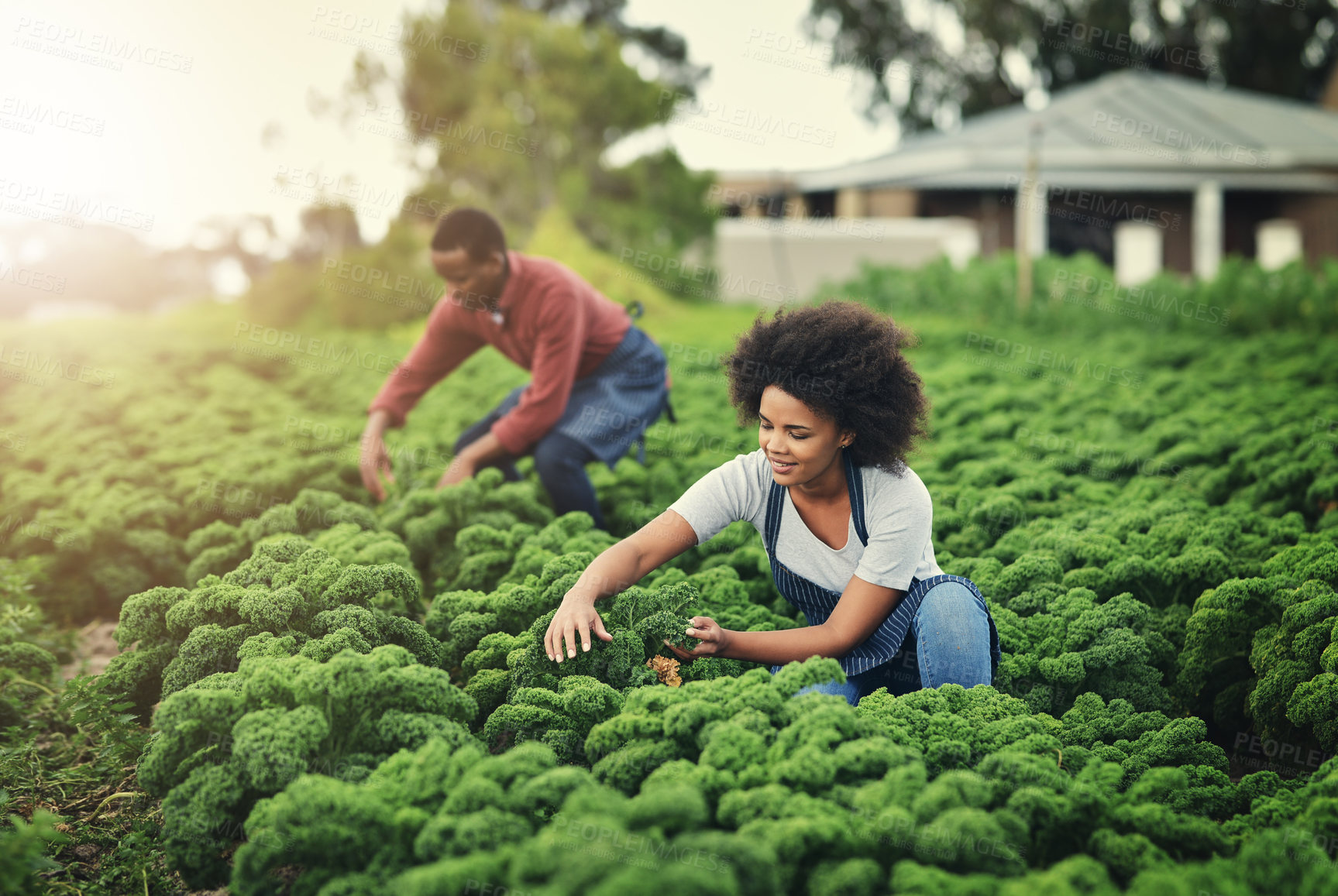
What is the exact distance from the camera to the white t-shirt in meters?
2.64

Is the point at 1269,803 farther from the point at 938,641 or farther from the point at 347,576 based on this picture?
A: the point at 347,576

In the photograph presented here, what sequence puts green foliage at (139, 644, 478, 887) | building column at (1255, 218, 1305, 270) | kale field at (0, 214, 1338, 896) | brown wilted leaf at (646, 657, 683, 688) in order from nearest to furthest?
kale field at (0, 214, 1338, 896), green foliage at (139, 644, 478, 887), brown wilted leaf at (646, 657, 683, 688), building column at (1255, 218, 1305, 270)

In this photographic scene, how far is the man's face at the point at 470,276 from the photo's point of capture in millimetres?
3834

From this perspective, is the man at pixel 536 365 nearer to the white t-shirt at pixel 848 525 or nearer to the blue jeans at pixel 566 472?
the blue jeans at pixel 566 472

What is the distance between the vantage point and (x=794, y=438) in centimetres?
266

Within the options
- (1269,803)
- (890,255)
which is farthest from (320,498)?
(890,255)

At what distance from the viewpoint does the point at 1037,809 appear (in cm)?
208

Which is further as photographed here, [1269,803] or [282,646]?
[282,646]

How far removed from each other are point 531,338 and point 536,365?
0.53 feet

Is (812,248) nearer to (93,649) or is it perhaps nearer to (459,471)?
(459,471)

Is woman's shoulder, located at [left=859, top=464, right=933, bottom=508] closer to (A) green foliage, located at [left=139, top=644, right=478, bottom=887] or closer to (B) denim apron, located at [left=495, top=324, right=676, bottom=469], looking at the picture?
(A) green foliage, located at [left=139, top=644, right=478, bottom=887]

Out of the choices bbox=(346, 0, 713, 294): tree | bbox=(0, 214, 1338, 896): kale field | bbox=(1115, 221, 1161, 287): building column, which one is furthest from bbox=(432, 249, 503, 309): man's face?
bbox=(1115, 221, 1161, 287): building column

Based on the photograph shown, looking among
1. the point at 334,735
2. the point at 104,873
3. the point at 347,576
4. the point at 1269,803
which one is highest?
the point at 347,576

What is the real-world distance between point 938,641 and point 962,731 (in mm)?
329
